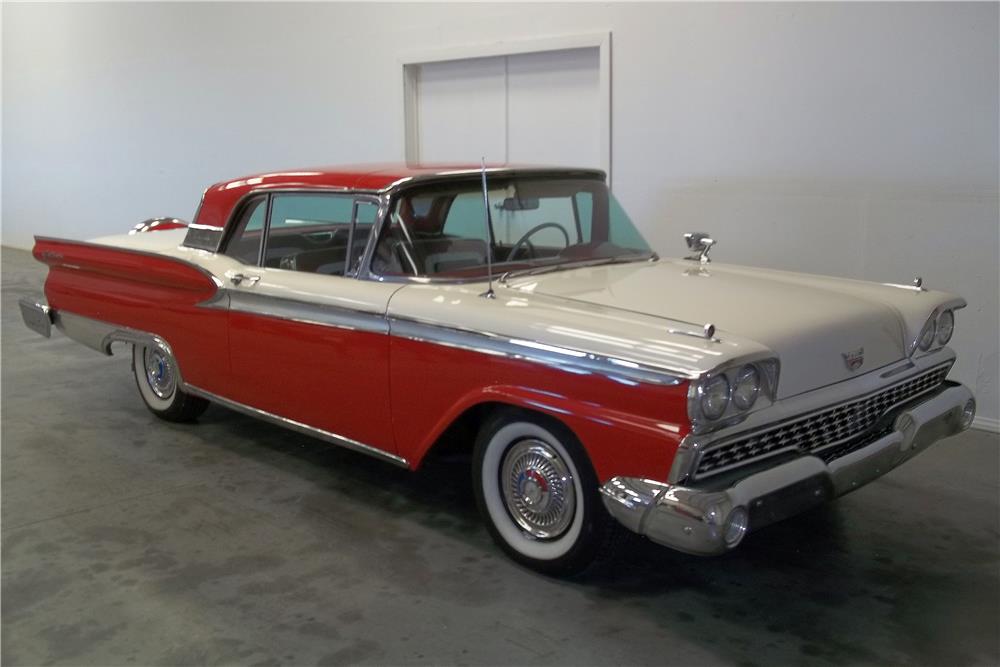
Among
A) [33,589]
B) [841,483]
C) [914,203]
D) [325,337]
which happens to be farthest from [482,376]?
[914,203]

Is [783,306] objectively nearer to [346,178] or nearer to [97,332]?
[346,178]

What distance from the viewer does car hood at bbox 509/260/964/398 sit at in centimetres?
287

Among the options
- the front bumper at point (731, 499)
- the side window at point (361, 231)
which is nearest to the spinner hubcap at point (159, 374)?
the side window at point (361, 231)

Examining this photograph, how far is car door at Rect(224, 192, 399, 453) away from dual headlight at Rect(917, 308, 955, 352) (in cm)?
193

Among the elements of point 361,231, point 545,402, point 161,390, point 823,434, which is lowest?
point 161,390

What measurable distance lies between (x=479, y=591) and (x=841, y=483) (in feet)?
3.94

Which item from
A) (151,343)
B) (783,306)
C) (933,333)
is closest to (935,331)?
(933,333)

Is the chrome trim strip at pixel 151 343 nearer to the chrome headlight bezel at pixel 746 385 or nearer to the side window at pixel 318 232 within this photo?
the side window at pixel 318 232

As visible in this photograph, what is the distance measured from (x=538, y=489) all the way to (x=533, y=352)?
1.61 feet

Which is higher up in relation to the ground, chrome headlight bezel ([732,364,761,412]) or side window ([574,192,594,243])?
side window ([574,192,594,243])

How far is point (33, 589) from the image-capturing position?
3129 millimetres

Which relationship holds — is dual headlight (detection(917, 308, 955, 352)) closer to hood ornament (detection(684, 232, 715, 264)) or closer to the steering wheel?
hood ornament (detection(684, 232, 715, 264))

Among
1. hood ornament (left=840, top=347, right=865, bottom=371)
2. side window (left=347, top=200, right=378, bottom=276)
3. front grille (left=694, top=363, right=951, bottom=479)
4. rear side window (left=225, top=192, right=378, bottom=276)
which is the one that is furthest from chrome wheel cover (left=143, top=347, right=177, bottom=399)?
hood ornament (left=840, top=347, right=865, bottom=371)

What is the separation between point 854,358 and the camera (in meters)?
3.03
